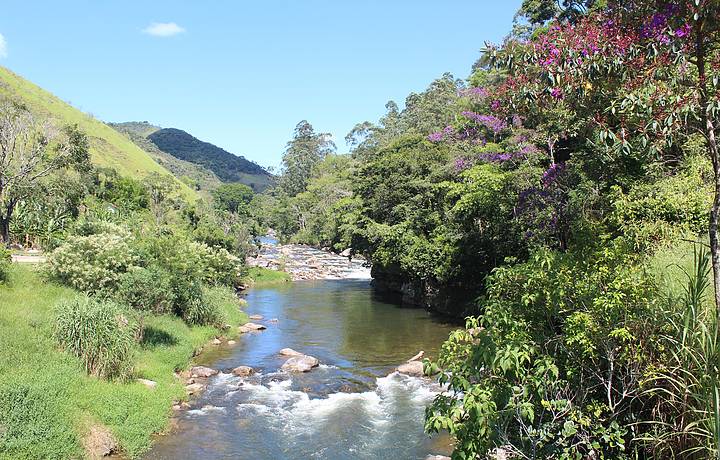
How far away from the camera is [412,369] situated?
881 inches

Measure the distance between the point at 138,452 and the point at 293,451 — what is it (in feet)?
13.1

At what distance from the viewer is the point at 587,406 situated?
7621 mm

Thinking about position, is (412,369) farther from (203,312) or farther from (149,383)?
(203,312)

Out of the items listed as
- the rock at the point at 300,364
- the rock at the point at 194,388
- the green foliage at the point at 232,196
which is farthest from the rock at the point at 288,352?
the green foliage at the point at 232,196

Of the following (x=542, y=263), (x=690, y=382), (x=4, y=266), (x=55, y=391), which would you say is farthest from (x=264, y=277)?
(x=690, y=382)

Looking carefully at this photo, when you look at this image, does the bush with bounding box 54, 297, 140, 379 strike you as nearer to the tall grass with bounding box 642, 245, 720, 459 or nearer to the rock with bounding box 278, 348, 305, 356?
the rock with bounding box 278, 348, 305, 356

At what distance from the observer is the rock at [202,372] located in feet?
70.9

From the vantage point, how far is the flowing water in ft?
48.9

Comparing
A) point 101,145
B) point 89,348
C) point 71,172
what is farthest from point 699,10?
point 101,145

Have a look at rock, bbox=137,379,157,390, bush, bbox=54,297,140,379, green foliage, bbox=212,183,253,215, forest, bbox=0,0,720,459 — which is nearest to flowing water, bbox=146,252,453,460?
rock, bbox=137,379,157,390

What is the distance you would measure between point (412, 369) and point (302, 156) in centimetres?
12025

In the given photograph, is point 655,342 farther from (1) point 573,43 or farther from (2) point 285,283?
(2) point 285,283

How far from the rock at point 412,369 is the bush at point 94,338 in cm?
1049

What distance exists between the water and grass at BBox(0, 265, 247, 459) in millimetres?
1063
